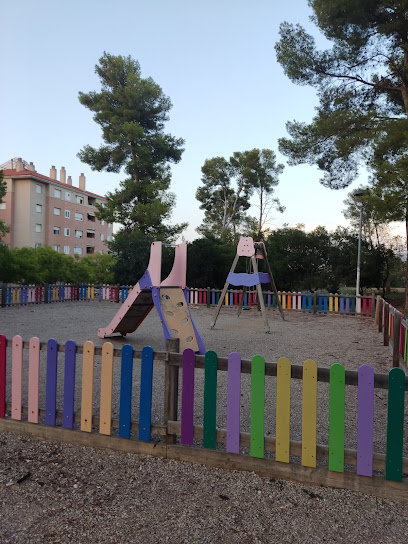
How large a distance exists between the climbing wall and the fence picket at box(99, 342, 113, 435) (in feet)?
13.7

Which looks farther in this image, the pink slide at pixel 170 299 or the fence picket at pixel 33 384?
the pink slide at pixel 170 299

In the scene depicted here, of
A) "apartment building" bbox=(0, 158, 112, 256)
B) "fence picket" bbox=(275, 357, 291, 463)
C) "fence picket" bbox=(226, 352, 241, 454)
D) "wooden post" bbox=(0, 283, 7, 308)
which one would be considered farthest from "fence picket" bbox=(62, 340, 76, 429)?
"apartment building" bbox=(0, 158, 112, 256)

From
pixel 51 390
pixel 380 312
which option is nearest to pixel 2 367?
pixel 51 390

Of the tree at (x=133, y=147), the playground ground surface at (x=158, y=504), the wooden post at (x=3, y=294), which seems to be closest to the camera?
the playground ground surface at (x=158, y=504)

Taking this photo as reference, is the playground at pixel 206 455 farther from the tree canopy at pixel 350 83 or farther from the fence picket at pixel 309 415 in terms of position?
the tree canopy at pixel 350 83

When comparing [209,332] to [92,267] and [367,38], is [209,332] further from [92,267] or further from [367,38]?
[92,267]

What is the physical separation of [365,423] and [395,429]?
0.19m

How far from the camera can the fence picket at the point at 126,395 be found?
3.50 m

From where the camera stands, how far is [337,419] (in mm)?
2947

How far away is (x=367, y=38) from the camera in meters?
18.5

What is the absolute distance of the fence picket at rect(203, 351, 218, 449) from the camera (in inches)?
128

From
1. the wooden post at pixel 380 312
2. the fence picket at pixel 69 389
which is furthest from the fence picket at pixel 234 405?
the wooden post at pixel 380 312

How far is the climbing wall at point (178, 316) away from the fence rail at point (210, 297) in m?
7.68

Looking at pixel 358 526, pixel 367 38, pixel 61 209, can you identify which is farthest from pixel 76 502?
pixel 61 209
